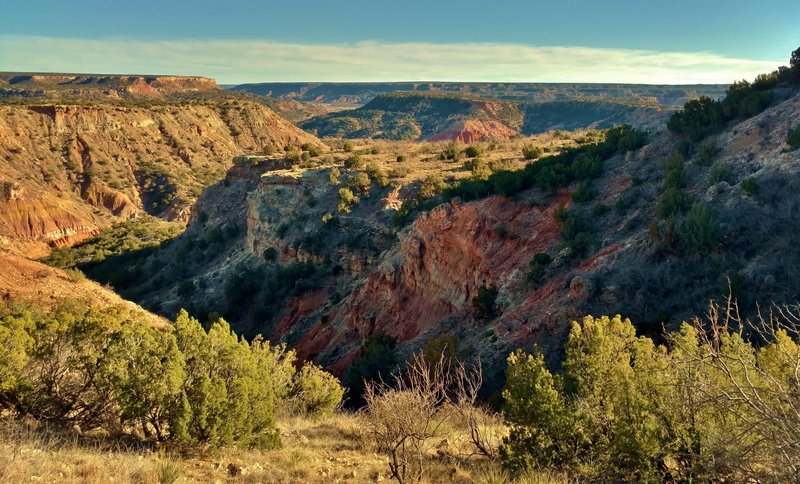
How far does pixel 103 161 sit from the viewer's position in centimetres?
7281

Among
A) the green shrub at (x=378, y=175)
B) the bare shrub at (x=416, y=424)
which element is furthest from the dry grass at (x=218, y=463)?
the green shrub at (x=378, y=175)

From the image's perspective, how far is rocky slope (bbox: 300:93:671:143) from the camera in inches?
4129

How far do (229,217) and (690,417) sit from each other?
40.8 m

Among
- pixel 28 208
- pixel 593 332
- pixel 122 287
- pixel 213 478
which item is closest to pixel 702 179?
pixel 593 332

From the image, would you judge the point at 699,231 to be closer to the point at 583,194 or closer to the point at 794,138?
the point at 794,138

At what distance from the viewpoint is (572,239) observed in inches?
765

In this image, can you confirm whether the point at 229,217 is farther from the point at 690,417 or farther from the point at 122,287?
the point at 690,417

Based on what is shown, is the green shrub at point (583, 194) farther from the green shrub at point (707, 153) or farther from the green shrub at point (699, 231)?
the green shrub at point (699, 231)

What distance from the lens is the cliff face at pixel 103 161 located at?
190 feet

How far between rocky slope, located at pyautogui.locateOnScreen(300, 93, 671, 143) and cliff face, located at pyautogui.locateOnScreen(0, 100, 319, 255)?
29.2m

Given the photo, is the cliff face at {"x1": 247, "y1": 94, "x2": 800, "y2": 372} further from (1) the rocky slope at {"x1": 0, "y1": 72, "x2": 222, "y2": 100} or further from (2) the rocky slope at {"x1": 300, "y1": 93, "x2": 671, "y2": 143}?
(1) the rocky slope at {"x1": 0, "y1": 72, "x2": 222, "y2": 100}

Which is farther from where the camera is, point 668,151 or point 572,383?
point 668,151

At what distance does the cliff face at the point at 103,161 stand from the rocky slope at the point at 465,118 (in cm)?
2917

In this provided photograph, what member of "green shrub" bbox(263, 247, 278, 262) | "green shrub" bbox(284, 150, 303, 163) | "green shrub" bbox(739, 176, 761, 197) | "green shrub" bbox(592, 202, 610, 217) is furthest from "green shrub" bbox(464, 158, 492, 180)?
"green shrub" bbox(263, 247, 278, 262)
